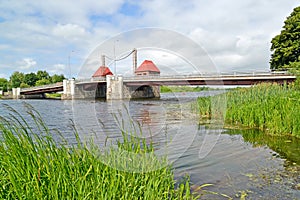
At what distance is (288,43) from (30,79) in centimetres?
9415

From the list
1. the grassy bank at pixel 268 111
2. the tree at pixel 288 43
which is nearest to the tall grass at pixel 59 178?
the grassy bank at pixel 268 111

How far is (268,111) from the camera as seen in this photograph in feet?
37.7

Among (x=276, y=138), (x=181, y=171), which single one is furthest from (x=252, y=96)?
(x=181, y=171)

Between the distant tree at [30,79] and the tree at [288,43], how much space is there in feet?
298

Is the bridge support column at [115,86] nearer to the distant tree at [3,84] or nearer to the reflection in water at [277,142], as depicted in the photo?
the reflection in water at [277,142]

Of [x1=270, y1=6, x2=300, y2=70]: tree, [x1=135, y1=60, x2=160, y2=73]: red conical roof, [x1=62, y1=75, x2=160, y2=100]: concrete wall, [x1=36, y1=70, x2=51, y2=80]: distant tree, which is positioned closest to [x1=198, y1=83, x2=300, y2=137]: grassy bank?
[x1=135, y1=60, x2=160, y2=73]: red conical roof

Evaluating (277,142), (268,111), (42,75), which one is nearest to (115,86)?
(268,111)

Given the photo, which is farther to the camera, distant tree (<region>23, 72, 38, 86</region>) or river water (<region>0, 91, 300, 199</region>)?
distant tree (<region>23, 72, 38, 86</region>)

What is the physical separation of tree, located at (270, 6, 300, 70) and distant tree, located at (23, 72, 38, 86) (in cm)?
9097

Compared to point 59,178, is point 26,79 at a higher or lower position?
higher

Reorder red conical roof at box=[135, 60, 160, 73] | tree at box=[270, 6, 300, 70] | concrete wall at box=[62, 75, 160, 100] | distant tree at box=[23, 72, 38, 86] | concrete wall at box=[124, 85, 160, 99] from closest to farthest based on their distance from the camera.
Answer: red conical roof at box=[135, 60, 160, 73], tree at box=[270, 6, 300, 70], concrete wall at box=[62, 75, 160, 100], concrete wall at box=[124, 85, 160, 99], distant tree at box=[23, 72, 38, 86]

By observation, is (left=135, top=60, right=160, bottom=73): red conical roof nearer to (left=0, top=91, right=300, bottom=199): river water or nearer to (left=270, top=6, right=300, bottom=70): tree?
(left=0, top=91, right=300, bottom=199): river water

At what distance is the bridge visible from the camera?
33.5 metres

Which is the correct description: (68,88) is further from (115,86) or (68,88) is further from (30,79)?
(30,79)
